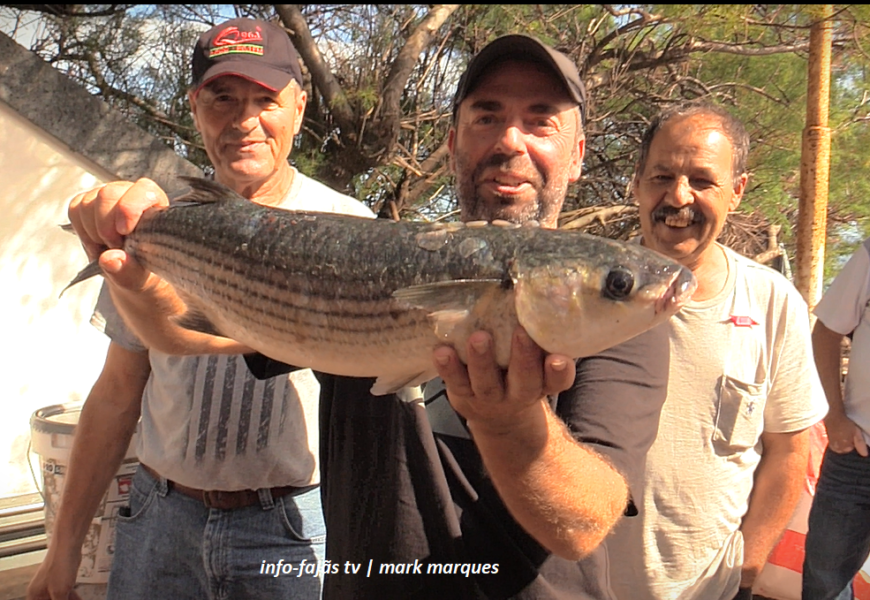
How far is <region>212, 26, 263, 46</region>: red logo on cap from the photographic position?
8.95ft

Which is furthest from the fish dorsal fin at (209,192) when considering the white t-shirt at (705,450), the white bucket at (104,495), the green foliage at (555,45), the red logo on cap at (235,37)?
the green foliage at (555,45)

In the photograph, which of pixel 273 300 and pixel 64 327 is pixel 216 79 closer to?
pixel 273 300

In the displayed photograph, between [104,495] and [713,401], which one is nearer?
[713,401]

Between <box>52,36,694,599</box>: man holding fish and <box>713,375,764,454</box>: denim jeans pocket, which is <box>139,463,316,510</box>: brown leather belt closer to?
<box>52,36,694,599</box>: man holding fish

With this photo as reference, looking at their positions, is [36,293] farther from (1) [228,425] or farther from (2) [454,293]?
(2) [454,293]

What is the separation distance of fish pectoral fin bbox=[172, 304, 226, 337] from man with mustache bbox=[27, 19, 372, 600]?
1.74 feet

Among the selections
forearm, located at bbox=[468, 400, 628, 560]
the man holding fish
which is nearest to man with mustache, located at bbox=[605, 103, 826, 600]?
the man holding fish

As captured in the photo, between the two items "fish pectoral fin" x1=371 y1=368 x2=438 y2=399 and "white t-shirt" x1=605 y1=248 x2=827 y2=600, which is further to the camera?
"white t-shirt" x1=605 y1=248 x2=827 y2=600

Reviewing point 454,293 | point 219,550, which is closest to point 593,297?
point 454,293

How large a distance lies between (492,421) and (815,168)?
5.81m

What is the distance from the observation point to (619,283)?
4.90 ft

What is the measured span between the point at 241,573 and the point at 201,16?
20.1ft

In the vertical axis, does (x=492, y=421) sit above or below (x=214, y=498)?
above

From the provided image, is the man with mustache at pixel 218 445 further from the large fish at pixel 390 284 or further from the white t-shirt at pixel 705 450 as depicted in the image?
the white t-shirt at pixel 705 450
